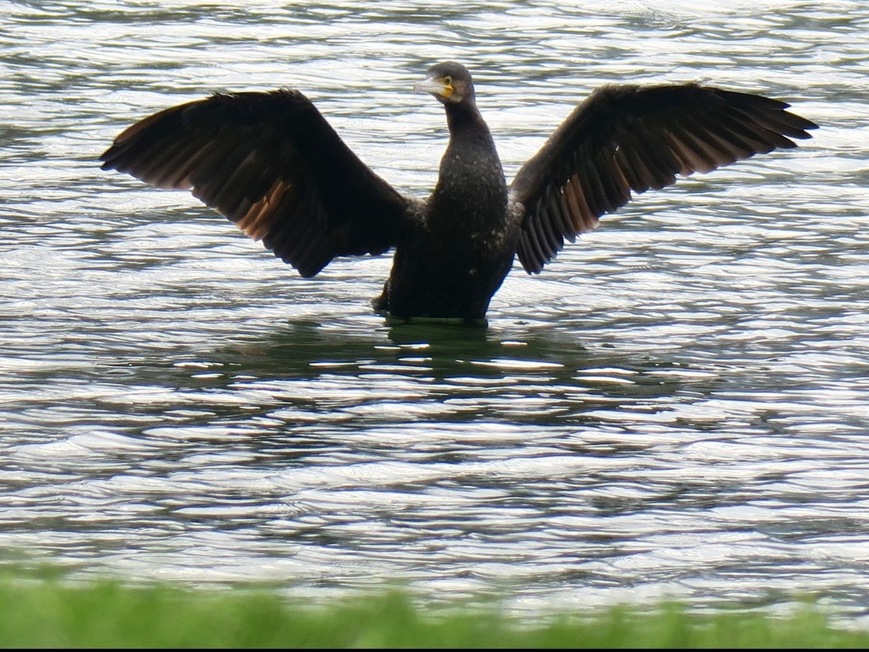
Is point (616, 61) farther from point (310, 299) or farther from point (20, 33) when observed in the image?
point (310, 299)

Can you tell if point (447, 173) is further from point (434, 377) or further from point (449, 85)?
point (434, 377)

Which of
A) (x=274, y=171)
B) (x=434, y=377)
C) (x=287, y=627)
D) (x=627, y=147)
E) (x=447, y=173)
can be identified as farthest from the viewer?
(x=627, y=147)

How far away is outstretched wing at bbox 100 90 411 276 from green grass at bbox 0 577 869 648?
5490mm

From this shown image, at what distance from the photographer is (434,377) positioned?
29.9 ft

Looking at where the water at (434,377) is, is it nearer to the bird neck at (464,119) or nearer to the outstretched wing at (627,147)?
the outstretched wing at (627,147)

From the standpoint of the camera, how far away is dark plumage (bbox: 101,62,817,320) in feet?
31.9

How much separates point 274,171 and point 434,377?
1.73m

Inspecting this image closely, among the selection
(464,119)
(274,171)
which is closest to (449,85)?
(464,119)

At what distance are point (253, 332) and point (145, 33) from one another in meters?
8.97

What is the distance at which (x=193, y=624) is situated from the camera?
12.6 ft

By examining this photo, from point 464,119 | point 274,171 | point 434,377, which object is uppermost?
point 464,119

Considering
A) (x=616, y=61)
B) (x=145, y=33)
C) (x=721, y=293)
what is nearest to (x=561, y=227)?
(x=721, y=293)

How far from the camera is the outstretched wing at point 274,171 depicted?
964 centimetres

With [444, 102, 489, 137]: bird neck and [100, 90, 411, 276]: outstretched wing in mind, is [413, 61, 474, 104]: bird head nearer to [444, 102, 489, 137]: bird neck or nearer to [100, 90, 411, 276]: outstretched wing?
[444, 102, 489, 137]: bird neck
